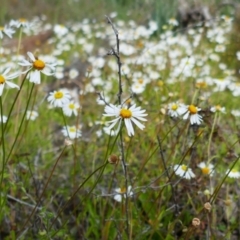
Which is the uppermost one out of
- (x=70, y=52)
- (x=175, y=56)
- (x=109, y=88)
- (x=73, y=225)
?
(x=70, y=52)

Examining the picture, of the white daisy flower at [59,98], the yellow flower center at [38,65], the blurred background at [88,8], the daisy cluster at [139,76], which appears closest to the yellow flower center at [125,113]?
the daisy cluster at [139,76]

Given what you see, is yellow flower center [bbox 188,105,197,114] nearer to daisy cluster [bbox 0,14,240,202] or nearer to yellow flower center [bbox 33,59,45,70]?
daisy cluster [bbox 0,14,240,202]

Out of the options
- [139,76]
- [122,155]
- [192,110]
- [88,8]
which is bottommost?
[122,155]

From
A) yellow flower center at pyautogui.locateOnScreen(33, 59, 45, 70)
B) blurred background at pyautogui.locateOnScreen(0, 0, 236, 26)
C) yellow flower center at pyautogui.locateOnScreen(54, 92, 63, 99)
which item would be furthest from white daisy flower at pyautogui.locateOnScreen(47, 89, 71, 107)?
blurred background at pyautogui.locateOnScreen(0, 0, 236, 26)

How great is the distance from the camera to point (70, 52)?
4918mm

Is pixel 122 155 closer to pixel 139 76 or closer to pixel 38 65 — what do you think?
pixel 38 65

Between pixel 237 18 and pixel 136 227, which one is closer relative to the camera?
pixel 136 227

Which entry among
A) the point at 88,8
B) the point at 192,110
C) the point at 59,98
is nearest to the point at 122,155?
the point at 192,110

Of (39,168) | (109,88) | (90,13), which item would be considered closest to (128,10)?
(90,13)

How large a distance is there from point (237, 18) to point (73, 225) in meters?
3.44

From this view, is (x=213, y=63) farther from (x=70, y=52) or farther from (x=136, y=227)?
(x=136, y=227)

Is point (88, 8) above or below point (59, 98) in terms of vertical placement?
above

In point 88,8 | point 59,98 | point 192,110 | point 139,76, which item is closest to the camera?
point 192,110

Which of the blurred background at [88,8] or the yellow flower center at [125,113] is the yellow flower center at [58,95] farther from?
the blurred background at [88,8]
